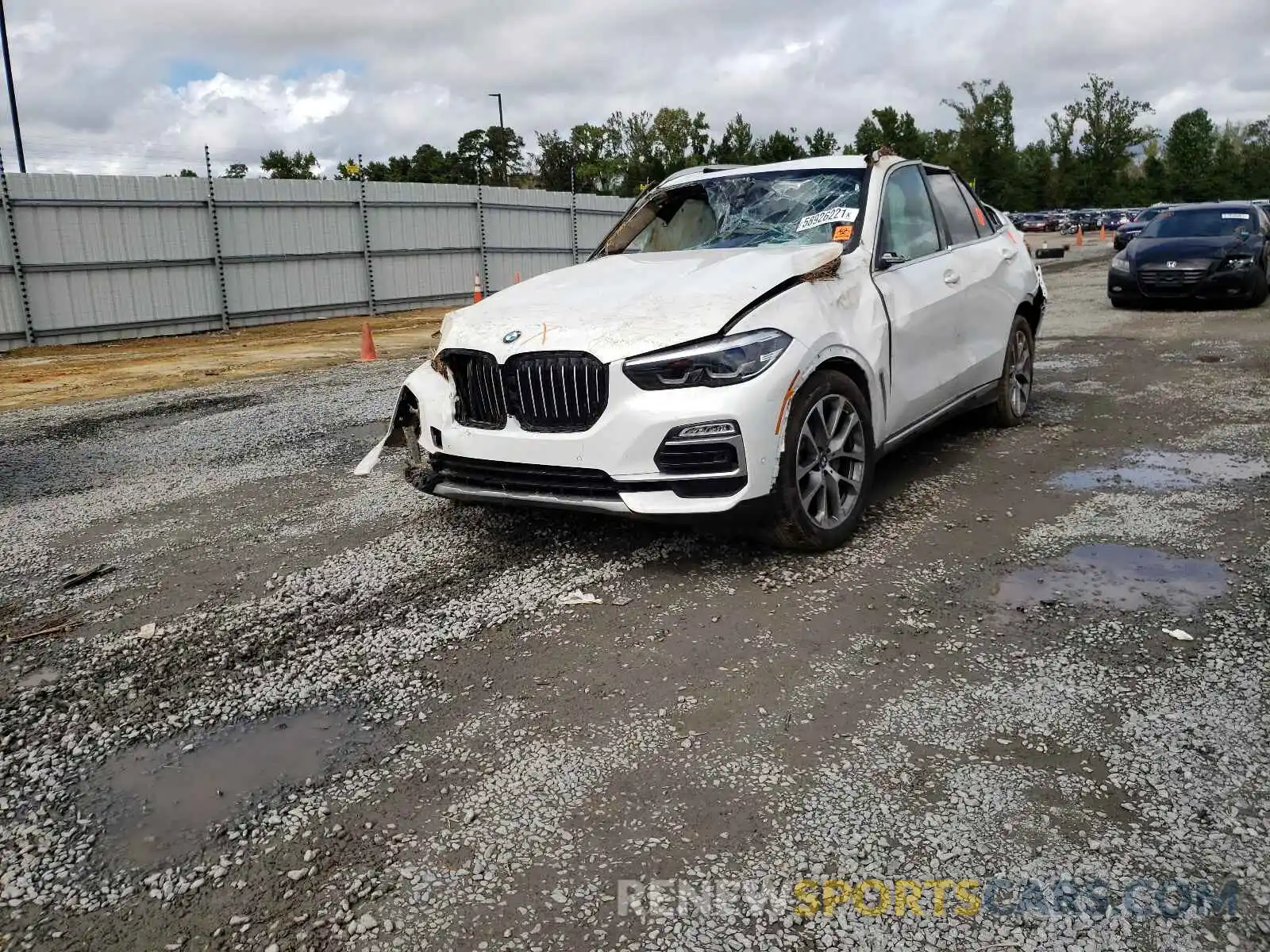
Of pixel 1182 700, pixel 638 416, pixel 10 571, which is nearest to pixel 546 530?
pixel 638 416

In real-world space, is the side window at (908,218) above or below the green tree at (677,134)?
below

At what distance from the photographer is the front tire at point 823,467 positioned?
13.9 feet

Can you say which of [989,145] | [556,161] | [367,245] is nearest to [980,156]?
[989,145]

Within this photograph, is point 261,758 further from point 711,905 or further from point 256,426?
point 256,426

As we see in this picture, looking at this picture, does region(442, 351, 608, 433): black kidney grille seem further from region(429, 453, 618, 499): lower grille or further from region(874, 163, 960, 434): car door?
region(874, 163, 960, 434): car door

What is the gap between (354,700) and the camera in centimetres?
335

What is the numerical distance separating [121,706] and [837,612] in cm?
253

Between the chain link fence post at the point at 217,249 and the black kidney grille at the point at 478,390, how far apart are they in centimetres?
1562

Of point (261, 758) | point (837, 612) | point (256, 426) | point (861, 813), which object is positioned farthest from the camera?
point (256, 426)

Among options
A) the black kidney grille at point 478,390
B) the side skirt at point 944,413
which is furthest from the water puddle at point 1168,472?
the black kidney grille at point 478,390

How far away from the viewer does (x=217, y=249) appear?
1842cm

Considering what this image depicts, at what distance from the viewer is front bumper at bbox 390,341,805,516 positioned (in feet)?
13.4

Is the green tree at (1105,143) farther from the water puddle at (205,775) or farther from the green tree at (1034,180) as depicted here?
the water puddle at (205,775)

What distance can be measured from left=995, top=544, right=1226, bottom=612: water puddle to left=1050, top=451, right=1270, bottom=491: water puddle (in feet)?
3.90
